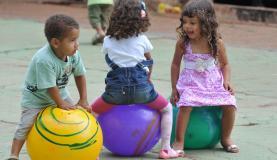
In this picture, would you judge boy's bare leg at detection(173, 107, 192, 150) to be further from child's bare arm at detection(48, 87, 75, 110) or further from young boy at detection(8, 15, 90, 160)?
child's bare arm at detection(48, 87, 75, 110)

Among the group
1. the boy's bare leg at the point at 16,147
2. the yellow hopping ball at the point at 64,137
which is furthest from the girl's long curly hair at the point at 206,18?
the boy's bare leg at the point at 16,147

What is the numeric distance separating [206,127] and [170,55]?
507 centimetres

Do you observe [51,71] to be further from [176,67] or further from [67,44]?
[176,67]

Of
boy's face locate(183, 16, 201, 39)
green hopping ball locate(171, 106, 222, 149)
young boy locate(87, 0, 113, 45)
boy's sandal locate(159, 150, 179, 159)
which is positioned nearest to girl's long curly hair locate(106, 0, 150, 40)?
boy's face locate(183, 16, 201, 39)

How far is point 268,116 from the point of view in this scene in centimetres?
729

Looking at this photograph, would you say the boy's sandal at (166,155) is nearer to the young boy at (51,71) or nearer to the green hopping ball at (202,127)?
the green hopping ball at (202,127)

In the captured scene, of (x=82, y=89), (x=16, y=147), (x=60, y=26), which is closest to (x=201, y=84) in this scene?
(x=82, y=89)

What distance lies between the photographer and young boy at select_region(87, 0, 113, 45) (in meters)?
12.0

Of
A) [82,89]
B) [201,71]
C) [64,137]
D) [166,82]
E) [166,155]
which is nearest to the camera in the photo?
[64,137]

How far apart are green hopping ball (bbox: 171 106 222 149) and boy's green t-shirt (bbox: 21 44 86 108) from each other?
3.16 ft

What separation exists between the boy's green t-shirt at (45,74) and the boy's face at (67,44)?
0.07 meters

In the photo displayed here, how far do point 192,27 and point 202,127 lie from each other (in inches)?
30.4

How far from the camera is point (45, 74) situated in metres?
5.30

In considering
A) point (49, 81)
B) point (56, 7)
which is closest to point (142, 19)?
point (49, 81)
